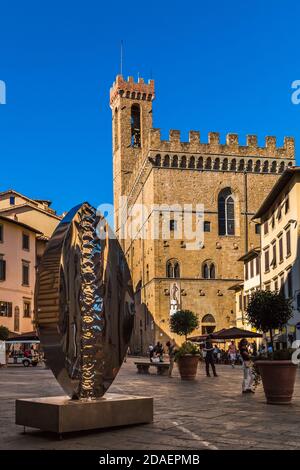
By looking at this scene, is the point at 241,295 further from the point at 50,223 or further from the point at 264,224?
the point at 50,223

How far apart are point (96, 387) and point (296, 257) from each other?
91.7 ft

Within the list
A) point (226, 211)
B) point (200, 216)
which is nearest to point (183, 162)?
point (200, 216)

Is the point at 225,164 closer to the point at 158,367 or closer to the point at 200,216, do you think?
the point at 200,216

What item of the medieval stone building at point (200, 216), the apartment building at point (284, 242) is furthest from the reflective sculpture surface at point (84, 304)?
the medieval stone building at point (200, 216)

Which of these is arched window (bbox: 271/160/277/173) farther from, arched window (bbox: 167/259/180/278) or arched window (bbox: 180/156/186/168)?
arched window (bbox: 167/259/180/278)

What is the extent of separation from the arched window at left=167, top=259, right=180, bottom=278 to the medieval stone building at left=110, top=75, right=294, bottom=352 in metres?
0.09

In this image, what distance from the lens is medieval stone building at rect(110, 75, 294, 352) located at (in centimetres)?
5612

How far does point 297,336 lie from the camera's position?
34.8 m

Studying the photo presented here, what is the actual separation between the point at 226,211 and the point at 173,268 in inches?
306

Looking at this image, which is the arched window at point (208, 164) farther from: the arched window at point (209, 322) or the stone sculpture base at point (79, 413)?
the stone sculpture base at point (79, 413)

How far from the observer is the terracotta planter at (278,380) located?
38.0 feet

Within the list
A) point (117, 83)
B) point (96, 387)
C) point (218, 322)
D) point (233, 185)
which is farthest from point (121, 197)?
point (96, 387)

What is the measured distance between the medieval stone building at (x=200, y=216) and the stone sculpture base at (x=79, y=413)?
46975 mm

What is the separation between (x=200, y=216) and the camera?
57.9 m
